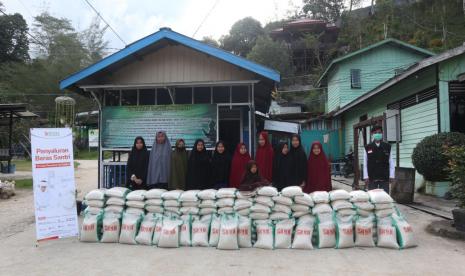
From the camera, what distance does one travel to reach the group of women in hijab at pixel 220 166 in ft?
20.8

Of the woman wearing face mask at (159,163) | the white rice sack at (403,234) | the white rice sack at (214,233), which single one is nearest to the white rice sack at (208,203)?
the white rice sack at (214,233)

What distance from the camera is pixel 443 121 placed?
921 centimetres

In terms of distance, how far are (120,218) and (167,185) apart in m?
1.31

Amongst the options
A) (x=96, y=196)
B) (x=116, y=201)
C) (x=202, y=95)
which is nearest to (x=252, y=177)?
Result: (x=116, y=201)

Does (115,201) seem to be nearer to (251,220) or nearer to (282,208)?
(251,220)

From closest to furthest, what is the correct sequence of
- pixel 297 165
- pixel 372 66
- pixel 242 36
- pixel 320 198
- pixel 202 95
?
pixel 320 198 → pixel 297 165 → pixel 202 95 → pixel 372 66 → pixel 242 36

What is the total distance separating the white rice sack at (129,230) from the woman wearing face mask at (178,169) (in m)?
1.21

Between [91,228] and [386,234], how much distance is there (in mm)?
4226

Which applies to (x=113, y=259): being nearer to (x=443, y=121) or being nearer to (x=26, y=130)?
(x=443, y=121)

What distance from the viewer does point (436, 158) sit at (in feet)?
28.2

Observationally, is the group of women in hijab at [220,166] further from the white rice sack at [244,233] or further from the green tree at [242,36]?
the green tree at [242,36]

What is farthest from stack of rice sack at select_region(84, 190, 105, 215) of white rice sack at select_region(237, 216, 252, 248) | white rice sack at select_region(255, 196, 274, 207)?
white rice sack at select_region(255, 196, 274, 207)

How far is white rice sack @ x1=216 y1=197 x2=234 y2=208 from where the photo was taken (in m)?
5.40

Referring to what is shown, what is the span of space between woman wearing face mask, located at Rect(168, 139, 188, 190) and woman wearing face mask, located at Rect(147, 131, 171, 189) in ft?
0.32
